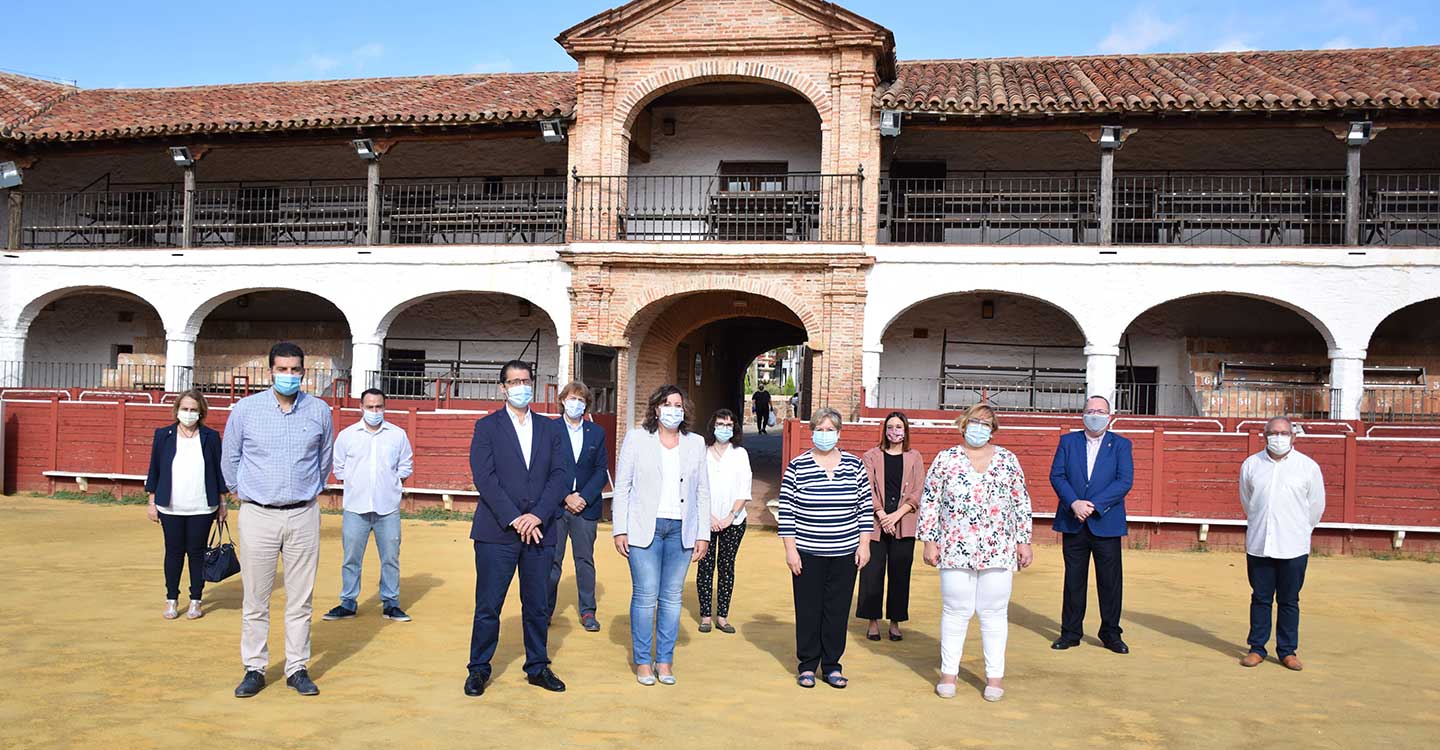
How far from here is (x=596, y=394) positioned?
56.0ft

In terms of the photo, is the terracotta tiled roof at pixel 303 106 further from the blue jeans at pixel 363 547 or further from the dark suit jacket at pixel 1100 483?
the dark suit jacket at pixel 1100 483

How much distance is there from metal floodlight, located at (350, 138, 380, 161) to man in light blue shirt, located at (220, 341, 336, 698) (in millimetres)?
13354

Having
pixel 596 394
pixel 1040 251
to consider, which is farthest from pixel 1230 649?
→ pixel 596 394

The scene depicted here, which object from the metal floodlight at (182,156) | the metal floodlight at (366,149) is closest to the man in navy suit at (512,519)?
the metal floodlight at (366,149)

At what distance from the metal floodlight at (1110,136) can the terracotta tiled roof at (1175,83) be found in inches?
10.2

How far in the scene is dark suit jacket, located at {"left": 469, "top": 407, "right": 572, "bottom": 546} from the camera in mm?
5840

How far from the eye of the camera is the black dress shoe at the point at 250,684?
18.8ft

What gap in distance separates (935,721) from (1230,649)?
3.32 m

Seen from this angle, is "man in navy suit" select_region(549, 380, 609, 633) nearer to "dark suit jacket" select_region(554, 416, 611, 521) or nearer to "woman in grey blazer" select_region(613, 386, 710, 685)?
"dark suit jacket" select_region(554, 416, 611, 521)

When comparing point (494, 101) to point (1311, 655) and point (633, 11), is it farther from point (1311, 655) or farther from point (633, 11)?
point (1311, 655)

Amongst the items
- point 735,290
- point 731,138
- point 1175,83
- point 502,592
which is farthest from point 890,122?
point 502,592

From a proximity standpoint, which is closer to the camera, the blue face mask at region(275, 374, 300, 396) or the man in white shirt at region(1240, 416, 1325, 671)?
the blue face mask at region(275, 374, 300, 396)

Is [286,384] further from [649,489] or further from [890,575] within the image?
[890,575]

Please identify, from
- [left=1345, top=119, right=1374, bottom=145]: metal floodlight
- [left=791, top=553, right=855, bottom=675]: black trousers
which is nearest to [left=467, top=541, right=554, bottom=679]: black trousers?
[left=791, top=553, right=855, bottom=675]: black trousers
